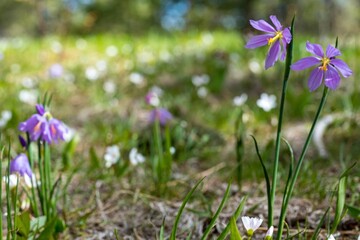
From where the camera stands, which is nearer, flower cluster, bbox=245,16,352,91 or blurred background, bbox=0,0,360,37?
flower cluster, bbox=245,16,352,91

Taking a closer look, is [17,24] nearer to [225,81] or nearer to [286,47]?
[225,81]

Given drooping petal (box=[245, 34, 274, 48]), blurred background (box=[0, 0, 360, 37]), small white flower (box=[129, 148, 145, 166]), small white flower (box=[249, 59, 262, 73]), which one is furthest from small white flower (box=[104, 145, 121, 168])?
blurred background (box=[0, 0, 360, 37])

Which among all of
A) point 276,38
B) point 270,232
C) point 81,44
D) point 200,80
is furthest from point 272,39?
point 81,44

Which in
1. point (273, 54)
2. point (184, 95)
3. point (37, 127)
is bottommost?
point (37, 127)

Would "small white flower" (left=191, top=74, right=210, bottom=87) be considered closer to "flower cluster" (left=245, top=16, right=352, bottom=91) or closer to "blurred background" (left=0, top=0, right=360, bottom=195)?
"blurred background" (left=0, top=0, right=360, bottom=195)

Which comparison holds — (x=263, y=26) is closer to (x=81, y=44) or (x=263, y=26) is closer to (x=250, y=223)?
(x=250, y=223)

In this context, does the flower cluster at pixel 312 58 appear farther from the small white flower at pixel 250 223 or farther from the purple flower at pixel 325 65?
the small white flower at pixel 250 223

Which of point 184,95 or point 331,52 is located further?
point 184,95

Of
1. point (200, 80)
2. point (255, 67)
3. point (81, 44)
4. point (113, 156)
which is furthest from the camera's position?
point (81, 44)

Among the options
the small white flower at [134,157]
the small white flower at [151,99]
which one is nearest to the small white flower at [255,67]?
the small white flower at [151,99]
